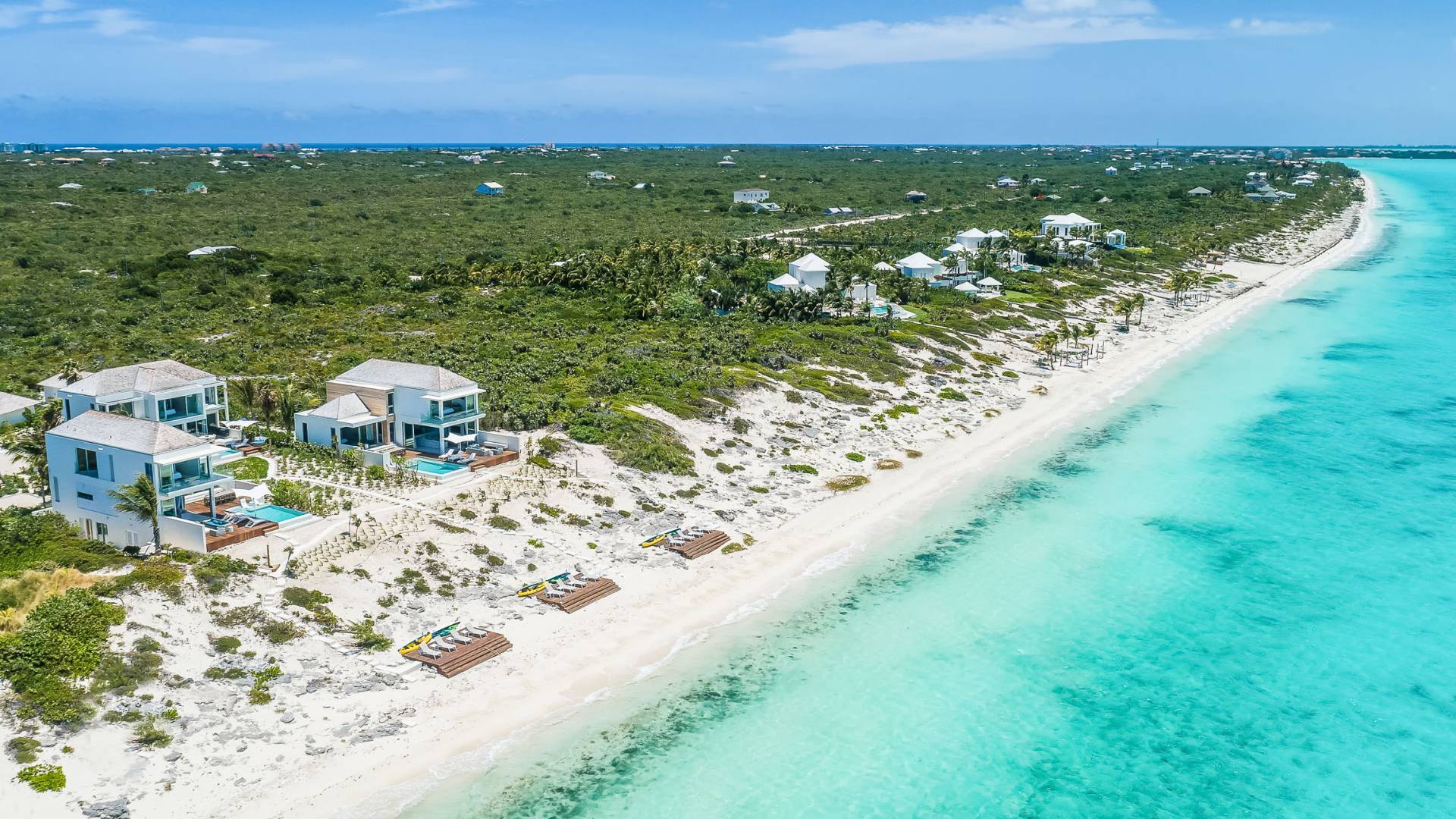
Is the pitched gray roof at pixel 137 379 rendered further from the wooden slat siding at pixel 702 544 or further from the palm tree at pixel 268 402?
the wooden slat siding at pixel 702 544

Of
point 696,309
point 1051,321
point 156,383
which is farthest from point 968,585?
point 1051,321

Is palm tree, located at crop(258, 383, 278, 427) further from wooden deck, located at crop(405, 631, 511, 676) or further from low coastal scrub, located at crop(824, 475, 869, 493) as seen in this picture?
low coastal scrub, located at crop(824, 475, 869, 493)

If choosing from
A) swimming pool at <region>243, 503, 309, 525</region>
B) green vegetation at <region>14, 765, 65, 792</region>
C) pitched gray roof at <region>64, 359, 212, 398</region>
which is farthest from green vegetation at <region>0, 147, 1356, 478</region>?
green vegetation at <region>14, 765, 65, 792</region>

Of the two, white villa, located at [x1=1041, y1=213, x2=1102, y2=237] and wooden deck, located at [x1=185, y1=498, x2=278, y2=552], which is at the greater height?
white villa, located at [x1=1041, y1=213, x2=1102, y2=237]

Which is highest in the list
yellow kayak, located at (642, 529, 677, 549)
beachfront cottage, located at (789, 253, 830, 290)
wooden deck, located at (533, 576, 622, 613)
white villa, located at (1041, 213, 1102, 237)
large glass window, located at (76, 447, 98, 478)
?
white villa, located at (1041, 213, 1102, 237)

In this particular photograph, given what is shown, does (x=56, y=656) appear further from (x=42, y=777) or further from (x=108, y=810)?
(x=108, y=810)

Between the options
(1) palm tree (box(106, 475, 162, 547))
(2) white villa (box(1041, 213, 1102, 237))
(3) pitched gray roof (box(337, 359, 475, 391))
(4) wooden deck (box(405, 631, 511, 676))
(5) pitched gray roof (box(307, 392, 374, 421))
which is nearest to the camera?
(4) wooden deck (box(405, 631, 511, 676))
